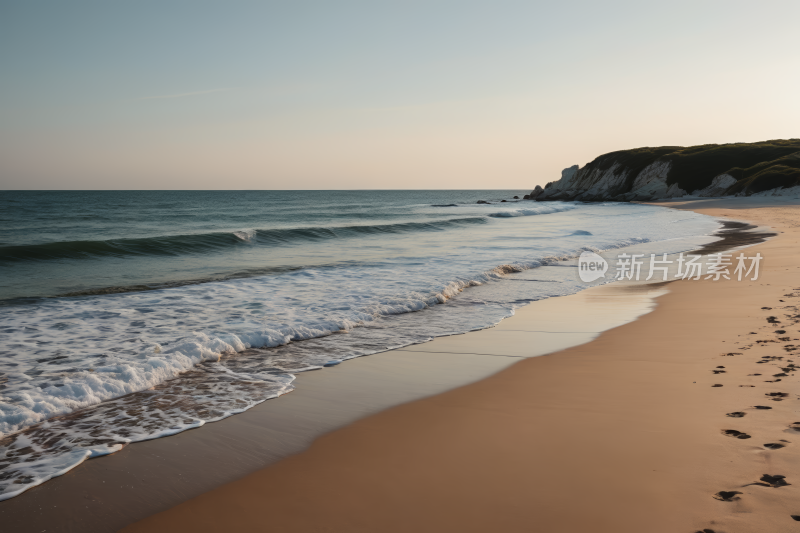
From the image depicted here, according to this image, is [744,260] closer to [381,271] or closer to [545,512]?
[381,271]

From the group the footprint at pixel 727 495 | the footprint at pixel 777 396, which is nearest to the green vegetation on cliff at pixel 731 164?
the footprint at pixel 777 396

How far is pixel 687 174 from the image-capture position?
57562mm

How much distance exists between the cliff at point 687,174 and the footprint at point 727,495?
154 ft

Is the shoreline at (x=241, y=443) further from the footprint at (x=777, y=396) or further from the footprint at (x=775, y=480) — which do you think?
the footprint at (x=775, y=480)

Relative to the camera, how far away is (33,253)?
50.5ft

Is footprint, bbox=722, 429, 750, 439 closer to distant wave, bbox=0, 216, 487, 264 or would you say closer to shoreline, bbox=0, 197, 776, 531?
shoreline, bbox=0, 197, 776, 531

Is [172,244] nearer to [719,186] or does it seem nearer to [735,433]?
[735,433]

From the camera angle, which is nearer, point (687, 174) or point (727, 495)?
point (727, 495)

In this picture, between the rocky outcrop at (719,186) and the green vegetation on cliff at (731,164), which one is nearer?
the green vegetation on cliff at (731,164)

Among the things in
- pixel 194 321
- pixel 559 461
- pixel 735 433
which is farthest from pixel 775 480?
pixel 194 321

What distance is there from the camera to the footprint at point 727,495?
94.4 inches

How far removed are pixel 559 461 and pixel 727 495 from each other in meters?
0.83

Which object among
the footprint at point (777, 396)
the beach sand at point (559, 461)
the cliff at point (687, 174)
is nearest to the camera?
the beach sand at point (559, 461)

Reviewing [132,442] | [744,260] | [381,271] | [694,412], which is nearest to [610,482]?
[694,412]
